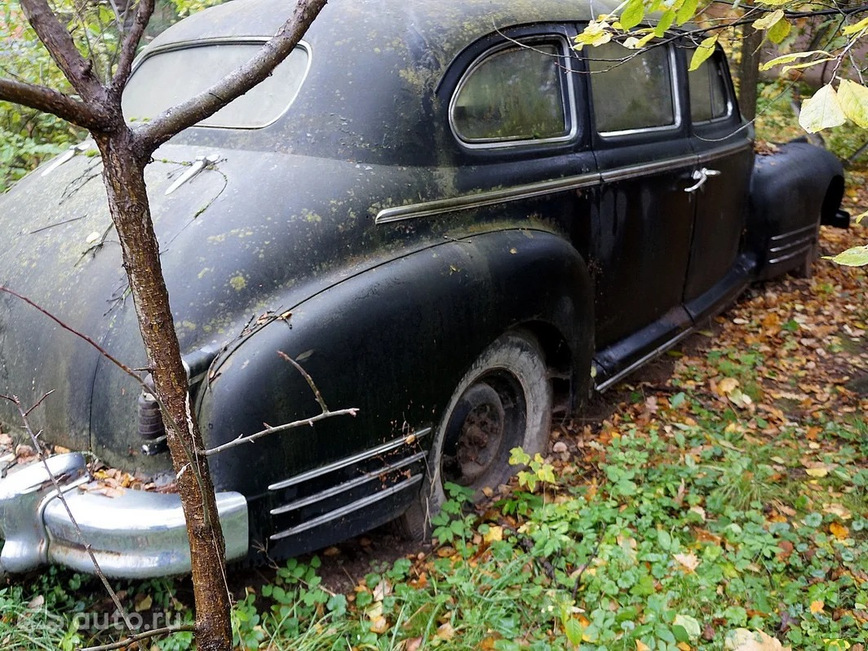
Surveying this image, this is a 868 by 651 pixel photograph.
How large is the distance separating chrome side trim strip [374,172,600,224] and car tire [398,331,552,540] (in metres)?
0.52

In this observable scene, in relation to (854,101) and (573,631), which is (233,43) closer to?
(854,101)

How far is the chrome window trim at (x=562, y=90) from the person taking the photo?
258 cm

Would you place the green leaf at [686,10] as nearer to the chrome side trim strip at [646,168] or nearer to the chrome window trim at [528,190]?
the chrome window trim at [528,190]

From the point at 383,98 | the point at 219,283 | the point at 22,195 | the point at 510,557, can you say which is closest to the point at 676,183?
the point at 383,98

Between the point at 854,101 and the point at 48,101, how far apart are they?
4.77ft

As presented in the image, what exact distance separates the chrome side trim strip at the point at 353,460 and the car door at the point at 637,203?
1268mm

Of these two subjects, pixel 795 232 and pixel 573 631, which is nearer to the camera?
pixel 573 631

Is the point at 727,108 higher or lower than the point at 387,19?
lower

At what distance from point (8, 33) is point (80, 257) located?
3.12 metres

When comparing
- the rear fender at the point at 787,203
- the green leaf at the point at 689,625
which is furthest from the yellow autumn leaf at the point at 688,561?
the rear fender at the point at 787,203

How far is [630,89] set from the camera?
3.40 meters

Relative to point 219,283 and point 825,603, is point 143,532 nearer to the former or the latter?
point 219,283

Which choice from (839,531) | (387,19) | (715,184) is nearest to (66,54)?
(387,19)

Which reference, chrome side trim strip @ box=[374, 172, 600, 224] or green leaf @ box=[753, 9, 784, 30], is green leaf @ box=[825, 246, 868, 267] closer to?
green leaf @ box=[753, 9, 784, 30]
